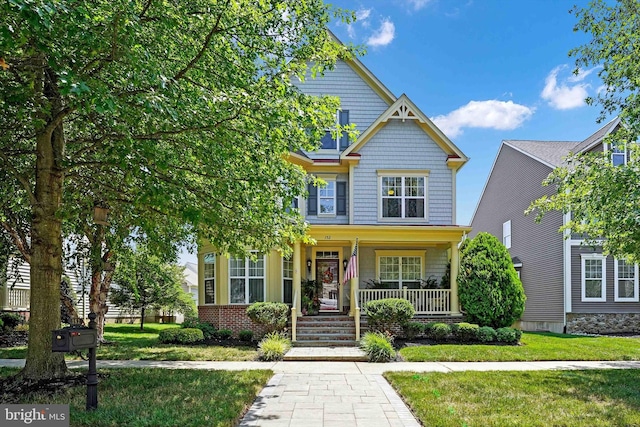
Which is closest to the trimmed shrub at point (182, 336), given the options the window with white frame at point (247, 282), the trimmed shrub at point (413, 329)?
the window with white frame at point (247, 282)

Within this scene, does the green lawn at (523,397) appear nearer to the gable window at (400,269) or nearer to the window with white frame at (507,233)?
the gable window at (400,269)

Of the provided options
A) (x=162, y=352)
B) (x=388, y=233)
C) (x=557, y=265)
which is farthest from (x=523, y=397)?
(x=557, y=265)

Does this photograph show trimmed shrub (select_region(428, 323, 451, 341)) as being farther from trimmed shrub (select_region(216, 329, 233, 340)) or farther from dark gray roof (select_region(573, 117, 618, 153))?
dark gray roof (select_region(573, 117, 618, 153))

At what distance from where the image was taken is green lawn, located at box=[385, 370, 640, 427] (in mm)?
6016

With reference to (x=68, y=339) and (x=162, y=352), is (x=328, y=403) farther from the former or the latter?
(x=162, y=352)

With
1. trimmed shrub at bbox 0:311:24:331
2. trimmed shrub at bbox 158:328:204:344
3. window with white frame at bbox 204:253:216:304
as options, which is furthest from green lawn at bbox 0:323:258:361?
trimmed shrub at bbox 0:311:24:331

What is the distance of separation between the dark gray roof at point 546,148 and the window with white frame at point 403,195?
6.74 meters

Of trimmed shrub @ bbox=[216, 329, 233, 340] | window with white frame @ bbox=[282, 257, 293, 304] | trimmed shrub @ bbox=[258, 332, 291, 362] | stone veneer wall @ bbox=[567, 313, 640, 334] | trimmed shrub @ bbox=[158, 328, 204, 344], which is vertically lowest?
stone veneer wall @ bbox=[567, 313, 640, 334]

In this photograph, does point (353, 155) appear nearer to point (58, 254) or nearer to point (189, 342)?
point (189, 342)

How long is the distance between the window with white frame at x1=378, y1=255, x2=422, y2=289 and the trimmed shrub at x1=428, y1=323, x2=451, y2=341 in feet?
10.1

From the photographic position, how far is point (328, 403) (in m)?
6.81

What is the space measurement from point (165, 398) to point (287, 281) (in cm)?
966

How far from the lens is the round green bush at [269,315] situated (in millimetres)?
14086

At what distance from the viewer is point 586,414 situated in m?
6.37
